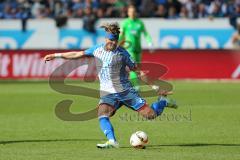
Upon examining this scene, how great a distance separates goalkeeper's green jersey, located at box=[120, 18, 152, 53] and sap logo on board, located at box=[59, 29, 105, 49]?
8.71 m

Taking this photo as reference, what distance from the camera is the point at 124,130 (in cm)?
1326

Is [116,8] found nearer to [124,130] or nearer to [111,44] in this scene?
[124,130]

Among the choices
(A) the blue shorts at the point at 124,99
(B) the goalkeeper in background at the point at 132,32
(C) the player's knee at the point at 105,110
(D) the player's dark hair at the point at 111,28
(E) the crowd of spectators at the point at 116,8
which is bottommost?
(E) the crowd of spectators at the point at 116,8

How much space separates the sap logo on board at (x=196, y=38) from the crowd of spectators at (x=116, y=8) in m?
0.78

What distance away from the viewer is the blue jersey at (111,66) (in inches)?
438

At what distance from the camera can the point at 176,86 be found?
79.3ft

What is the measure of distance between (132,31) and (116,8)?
948cm

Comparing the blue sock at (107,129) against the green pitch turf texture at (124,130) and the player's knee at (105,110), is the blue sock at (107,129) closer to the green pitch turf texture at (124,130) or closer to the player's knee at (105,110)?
the player's knee at (105,110)

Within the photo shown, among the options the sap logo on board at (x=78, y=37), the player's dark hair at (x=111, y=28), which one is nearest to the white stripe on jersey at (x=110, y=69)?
the player's dark hair at (x=111, y=28)

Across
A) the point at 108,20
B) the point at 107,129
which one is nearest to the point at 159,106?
the point at 107,129

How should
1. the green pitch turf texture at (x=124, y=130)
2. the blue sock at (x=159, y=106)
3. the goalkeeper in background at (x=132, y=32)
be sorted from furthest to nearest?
the goalkeeper in background at (x=132, y=32)
the blue sock at (x=159, y=106)
the green pitch turf texture at (x=124, y=130)

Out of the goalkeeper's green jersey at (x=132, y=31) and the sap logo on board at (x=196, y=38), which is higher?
the goalkeeper's green jersey at (x=132, y=31)

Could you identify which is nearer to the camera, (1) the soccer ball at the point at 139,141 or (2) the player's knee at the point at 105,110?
(1) the soccer ball at the point at 139,141

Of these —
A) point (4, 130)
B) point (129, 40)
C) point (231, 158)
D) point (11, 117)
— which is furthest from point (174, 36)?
point (231, 158)
